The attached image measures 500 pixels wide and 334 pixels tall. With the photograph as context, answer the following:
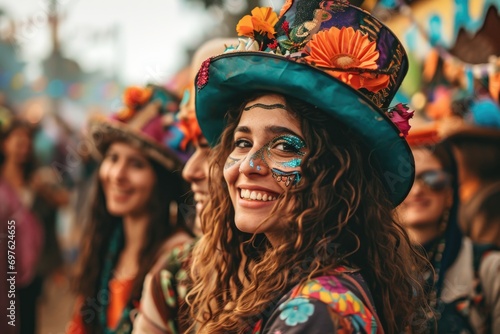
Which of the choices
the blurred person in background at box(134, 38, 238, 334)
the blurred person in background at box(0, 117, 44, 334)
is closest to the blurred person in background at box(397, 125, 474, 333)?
the blurred person in background at box(134, 38, 238, 334)

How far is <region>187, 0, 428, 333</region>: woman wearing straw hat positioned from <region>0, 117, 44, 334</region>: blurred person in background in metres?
3.69

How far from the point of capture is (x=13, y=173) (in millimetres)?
7008

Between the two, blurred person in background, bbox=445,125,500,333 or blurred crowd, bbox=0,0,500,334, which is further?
blurred person in background, bbox=445,125,500,333

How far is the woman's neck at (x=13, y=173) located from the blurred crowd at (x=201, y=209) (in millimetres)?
11

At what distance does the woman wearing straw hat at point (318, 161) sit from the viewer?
7.36 ft

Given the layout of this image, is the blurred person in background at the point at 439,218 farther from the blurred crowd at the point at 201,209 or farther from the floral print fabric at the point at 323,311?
the floral print fabric at the point at 323,311

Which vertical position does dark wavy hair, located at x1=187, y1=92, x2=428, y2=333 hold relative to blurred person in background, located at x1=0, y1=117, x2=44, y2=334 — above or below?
above

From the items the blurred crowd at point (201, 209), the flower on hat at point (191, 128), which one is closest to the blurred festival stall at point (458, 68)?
the blurred crowd at point (201, 209)

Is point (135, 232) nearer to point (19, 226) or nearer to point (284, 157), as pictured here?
point (19, 226)

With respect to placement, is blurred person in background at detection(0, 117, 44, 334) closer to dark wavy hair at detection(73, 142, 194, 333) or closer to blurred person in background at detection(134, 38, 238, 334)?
dark wavy hair at detection(73, 142, 194, 333)

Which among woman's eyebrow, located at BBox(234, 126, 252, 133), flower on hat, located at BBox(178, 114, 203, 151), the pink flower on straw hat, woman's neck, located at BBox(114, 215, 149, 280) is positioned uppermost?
the pink flower on straw hat

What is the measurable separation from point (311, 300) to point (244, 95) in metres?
0.85

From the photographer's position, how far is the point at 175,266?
3451mm

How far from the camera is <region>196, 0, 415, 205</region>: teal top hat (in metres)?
2.24
